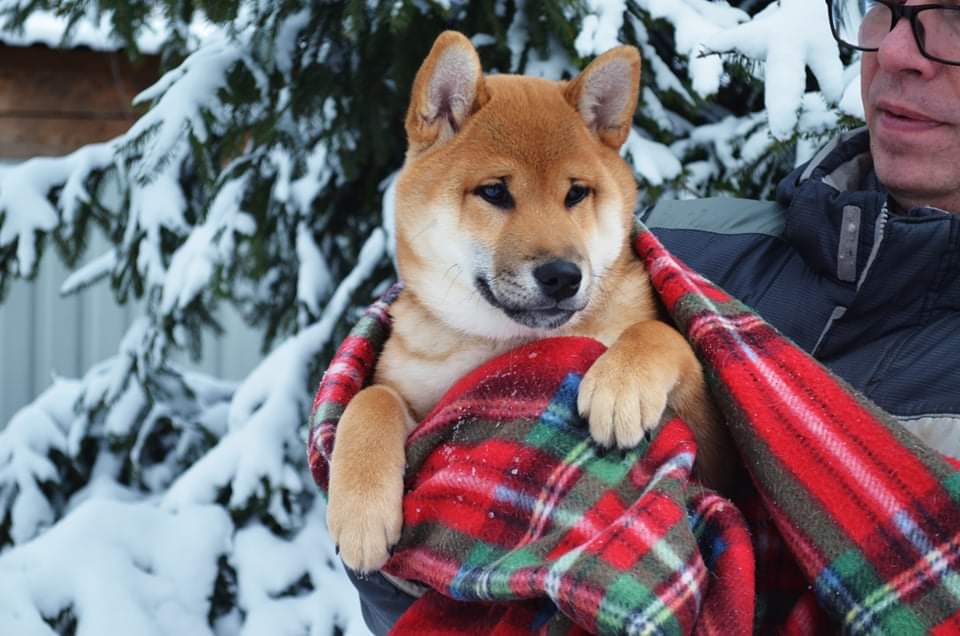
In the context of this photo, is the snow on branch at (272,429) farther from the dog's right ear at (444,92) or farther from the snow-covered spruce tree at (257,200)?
the dog's right ear at (444,92)

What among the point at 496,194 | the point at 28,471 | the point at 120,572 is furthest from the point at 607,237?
the point at 28,471

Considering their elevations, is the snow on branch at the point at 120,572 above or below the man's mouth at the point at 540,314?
below

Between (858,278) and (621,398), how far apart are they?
0.63m

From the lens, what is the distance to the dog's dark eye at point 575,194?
1.85 meters

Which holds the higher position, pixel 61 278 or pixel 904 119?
pixel 904 119

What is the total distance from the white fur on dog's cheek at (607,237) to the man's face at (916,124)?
1.59 ft

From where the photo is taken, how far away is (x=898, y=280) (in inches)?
65.3

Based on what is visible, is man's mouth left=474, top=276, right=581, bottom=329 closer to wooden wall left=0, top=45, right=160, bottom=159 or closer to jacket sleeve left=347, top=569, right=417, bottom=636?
jacket sleeve left=347, top=569, right=417, bottom=636

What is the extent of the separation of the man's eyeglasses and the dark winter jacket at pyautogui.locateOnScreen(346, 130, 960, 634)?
214mm

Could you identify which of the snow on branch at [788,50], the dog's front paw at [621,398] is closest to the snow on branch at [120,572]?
the dog's front paw at [621,398]

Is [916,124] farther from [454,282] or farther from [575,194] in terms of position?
[454,282]

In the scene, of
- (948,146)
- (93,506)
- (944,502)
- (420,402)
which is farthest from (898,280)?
(93,506)

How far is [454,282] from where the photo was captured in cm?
181

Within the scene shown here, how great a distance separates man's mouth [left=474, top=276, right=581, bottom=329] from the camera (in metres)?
1.64
